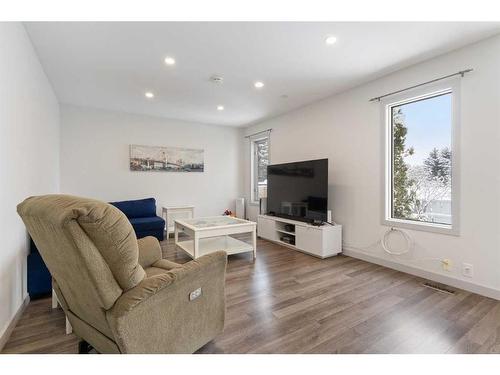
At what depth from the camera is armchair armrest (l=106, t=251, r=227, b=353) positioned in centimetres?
118

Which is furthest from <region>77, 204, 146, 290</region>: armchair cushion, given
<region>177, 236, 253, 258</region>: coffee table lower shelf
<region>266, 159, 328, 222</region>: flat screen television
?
<region>266, 159, 328, 222</region>: flat screen television

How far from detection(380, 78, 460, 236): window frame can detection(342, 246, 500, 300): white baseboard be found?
1.56 feet

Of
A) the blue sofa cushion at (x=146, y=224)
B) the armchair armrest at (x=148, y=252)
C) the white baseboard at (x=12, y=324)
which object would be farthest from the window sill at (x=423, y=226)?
the white baseboard at (x=12, y=324)

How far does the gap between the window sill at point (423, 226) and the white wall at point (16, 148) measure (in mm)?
3828

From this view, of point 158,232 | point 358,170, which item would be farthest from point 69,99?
point 358,170

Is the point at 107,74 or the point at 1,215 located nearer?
the point at 1,215

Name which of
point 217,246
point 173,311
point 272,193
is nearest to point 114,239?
point 173,311

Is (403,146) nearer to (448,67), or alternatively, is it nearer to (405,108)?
(405,108)

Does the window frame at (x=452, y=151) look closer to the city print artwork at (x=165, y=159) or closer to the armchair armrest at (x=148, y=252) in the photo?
the armchair armrest at (x=148, y=252)

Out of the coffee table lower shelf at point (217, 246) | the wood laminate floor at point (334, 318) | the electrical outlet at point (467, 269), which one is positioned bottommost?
the wood laminate floor at point (334, 318)

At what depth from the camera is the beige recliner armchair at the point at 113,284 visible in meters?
1.08

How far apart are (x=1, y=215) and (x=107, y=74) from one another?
7.16ft

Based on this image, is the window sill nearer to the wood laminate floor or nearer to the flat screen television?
the wood laminate floor

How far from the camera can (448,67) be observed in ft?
8.60
